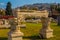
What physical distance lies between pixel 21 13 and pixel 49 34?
8.10 feet

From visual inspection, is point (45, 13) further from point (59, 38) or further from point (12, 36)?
point (12, 36)

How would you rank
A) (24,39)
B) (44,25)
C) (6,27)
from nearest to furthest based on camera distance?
(24,39) < (44,25) < (6,27)

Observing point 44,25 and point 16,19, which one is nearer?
point 16,19

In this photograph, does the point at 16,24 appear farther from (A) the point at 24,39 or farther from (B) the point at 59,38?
(B) the point at 59,38

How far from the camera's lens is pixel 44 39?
40.2 feet

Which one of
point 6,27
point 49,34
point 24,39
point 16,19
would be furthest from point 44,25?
point 6,27

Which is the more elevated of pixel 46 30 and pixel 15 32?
pixel 15 32

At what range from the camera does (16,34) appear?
35.9 feet

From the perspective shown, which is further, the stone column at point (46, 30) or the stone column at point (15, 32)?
the stone column at point (46, 30)

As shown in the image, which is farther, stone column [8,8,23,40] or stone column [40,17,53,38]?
stone column [40,17,53,38]

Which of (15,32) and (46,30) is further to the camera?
(46,30)

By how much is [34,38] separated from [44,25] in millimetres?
1133

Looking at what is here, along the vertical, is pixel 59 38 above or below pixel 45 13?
below

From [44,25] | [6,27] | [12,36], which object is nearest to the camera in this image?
[12,36]
